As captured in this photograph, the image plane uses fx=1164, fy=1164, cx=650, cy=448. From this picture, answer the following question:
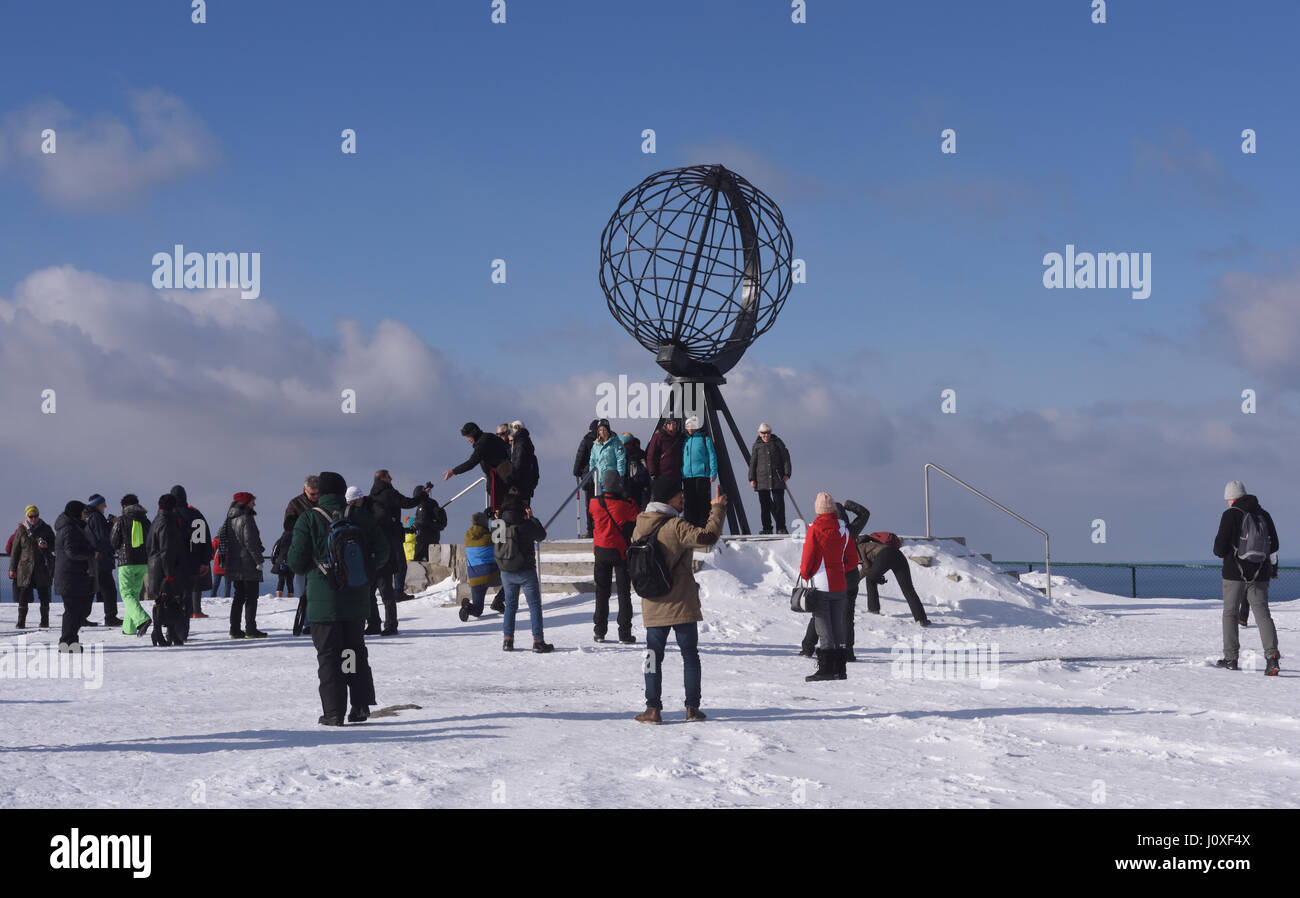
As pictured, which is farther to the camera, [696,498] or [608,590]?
[696,498]

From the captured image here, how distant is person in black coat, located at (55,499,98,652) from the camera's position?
12039 mm

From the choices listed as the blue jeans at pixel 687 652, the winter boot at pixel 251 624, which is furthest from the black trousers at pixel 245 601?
the blue jeans at pixel 687 652

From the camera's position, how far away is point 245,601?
1384cm

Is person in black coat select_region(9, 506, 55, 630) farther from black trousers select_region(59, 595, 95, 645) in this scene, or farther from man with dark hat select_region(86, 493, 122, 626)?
black trousers select_region(59, 595, 95, 645)

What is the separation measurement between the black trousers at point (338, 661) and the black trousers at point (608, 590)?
4290 mm

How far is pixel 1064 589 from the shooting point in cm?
2211

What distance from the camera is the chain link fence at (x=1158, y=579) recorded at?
73.8 ft

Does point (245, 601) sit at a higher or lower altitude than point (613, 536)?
lower

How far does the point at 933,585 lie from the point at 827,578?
22.4 feet

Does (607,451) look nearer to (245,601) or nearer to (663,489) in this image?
(245,601)

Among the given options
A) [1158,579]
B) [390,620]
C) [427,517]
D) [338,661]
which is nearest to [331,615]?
[338,661]

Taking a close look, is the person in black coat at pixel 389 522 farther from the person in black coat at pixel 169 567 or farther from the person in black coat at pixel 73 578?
the person in black coat at pixel 73 578

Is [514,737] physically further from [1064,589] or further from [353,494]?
[1064,589]
